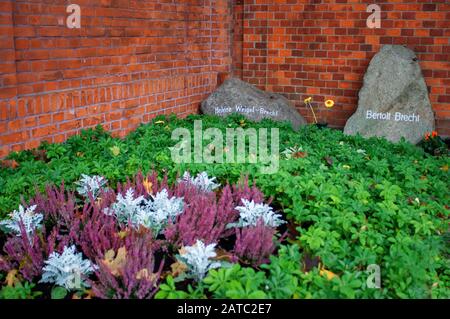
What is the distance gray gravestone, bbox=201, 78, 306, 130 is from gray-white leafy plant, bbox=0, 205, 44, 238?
4.32 metres

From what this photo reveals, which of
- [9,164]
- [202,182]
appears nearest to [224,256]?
[202,182]

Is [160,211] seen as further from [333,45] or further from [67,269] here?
[333,45]

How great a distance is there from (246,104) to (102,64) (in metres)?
2.30

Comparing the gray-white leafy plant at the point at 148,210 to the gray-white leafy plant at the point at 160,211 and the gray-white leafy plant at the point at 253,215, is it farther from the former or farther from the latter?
the gray-white leafy plant at the point at 253,215

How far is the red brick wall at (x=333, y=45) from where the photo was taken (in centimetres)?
706

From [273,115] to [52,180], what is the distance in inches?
157

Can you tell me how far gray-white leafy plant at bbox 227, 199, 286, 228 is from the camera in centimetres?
294


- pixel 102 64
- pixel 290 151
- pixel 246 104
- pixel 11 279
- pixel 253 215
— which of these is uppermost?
pixel 102 64

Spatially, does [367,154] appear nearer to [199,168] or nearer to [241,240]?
[199,168]

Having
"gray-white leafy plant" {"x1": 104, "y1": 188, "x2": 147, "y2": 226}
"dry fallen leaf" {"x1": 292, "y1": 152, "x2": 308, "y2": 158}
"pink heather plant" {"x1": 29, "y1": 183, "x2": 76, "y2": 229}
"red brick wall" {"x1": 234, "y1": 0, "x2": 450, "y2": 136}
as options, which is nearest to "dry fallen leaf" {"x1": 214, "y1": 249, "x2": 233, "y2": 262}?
"gray-white leafy plant" {"x1": 104, "y1": 188, "x2": 147, "y2": 226}

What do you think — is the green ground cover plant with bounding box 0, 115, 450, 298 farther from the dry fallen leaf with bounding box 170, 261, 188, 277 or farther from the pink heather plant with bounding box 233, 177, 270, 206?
the pink heather plant with bounding box 233, 177, 270, 206

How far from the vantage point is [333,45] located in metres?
7.60

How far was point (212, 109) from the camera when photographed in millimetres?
7199
